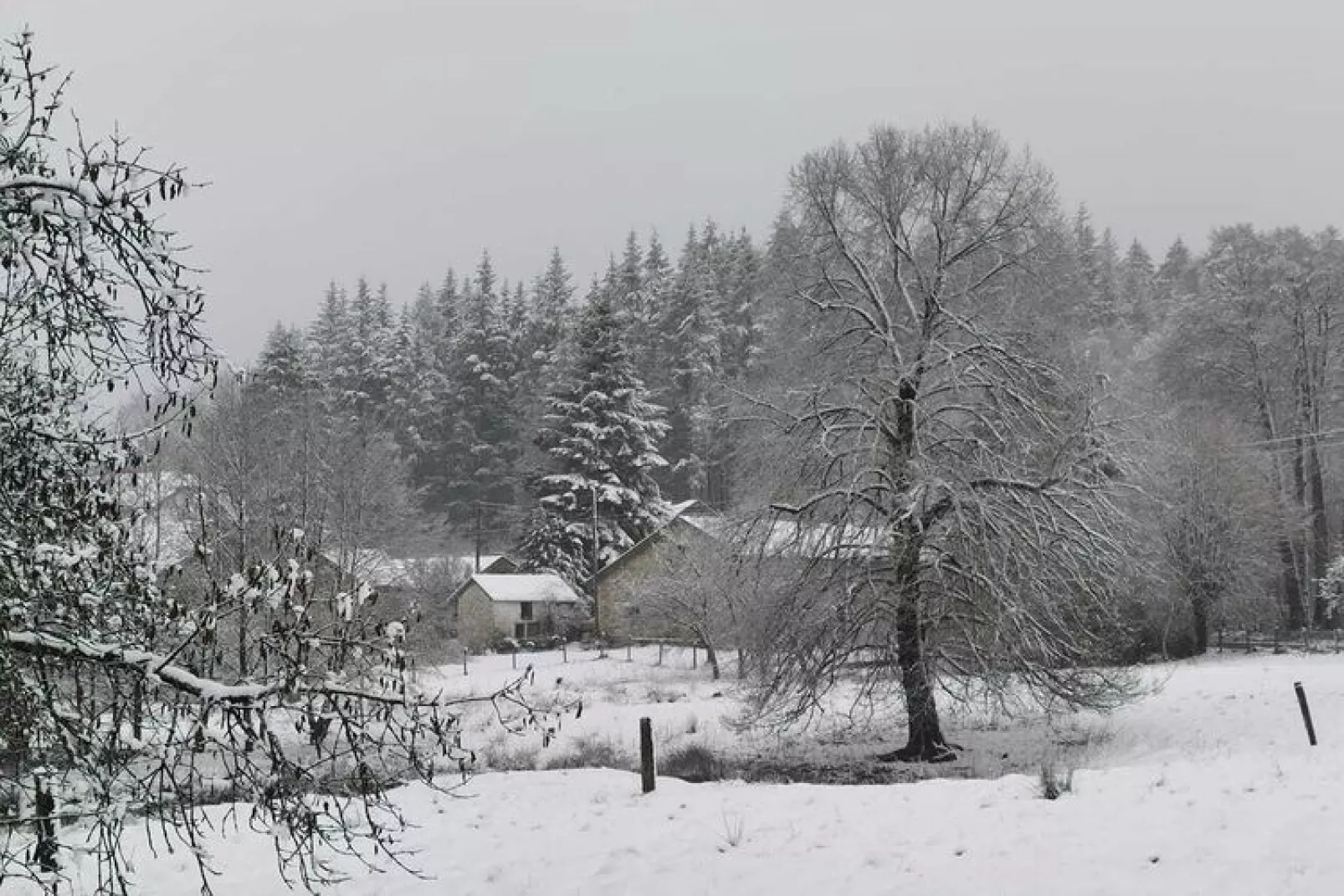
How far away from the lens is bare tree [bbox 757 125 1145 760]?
14586 mm

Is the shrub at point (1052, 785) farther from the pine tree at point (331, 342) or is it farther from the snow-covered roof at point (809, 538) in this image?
the pine tree at point (331, 342)

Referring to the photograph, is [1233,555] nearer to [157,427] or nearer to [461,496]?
[157,427]

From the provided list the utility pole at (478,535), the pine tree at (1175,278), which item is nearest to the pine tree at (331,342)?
the utility pole at (478,535)

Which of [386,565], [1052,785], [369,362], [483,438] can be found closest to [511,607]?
[386,565]

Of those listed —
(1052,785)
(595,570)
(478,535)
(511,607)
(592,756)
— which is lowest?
(592,756)

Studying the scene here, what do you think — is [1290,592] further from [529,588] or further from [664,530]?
[529,588]

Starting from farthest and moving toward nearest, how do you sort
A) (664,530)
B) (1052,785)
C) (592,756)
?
(664,530) < (592,756) < (1052,785)

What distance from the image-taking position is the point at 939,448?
51.2ft

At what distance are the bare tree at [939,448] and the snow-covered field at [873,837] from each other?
10.3ft

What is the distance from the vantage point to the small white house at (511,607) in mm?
47500

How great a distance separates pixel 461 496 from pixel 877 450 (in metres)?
53.0

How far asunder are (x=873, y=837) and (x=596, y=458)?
41.0m

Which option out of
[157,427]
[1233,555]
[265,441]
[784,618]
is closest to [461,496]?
[265,441]

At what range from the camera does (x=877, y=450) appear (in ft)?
51.4
